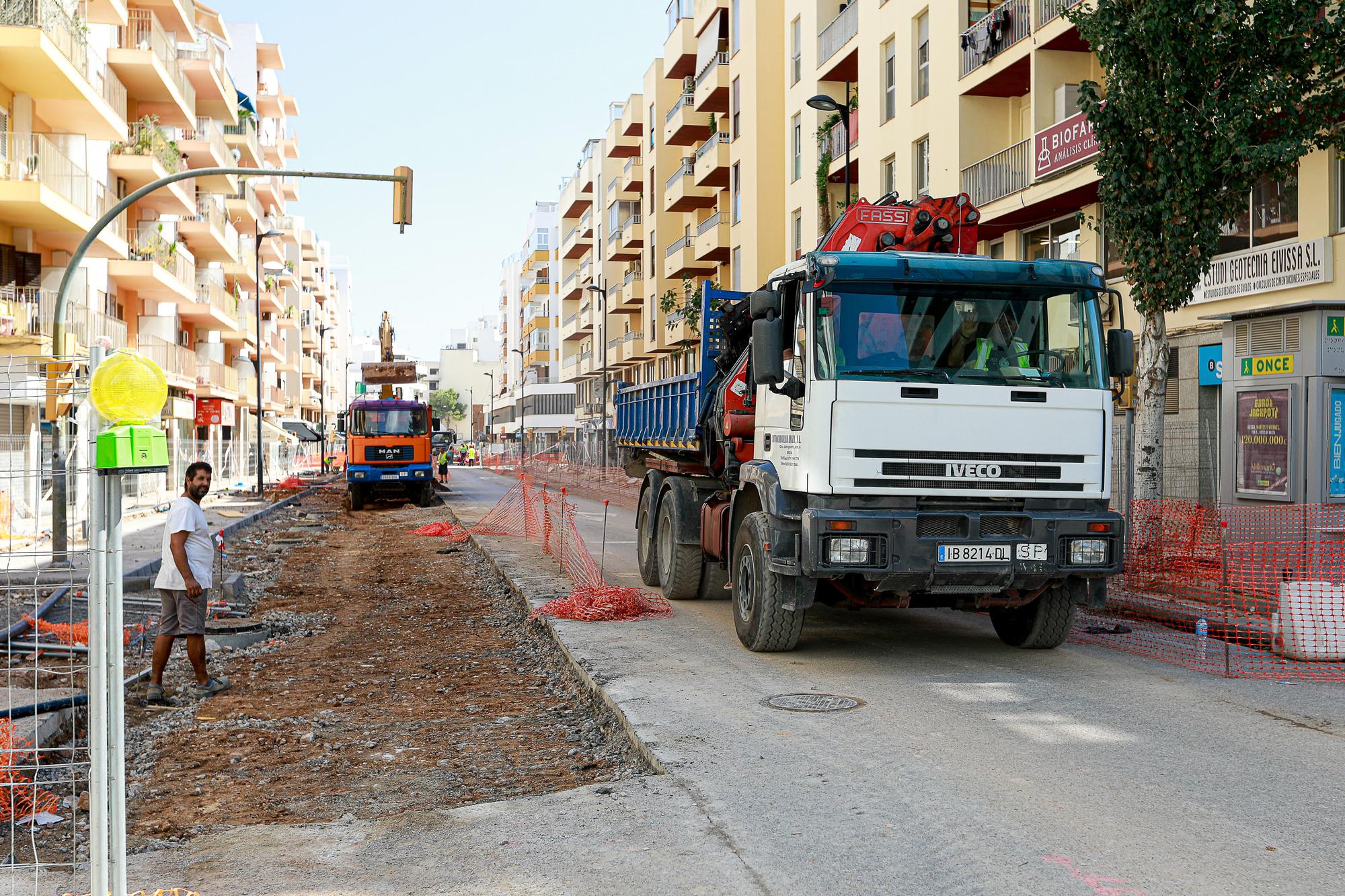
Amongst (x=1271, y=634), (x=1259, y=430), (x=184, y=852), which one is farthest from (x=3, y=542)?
(x=1259, y=430)

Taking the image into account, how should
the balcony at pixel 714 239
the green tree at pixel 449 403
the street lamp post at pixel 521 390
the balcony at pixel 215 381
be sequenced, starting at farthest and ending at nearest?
the green tree at pixel 449 403
the street lamp post at pixel 521 390
the balcony at pixel 714 239
the balcony at pixel 215 381

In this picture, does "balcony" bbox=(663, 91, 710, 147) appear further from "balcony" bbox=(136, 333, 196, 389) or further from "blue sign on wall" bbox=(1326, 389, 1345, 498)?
"blue sign on wall" bbox=(1326, 389, 1345, 498)

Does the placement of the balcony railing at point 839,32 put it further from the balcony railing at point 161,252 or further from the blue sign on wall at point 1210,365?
the balcony railing at point 161,252

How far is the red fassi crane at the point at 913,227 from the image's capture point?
10.2m

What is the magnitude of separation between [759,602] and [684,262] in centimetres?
4363

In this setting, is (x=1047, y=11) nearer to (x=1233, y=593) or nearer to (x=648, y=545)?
(x=1233, y=593)

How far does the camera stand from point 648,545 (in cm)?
1392

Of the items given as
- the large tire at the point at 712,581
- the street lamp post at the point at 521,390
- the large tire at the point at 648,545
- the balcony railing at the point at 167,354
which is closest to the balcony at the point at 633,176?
the balcony railing at the point at 167,354

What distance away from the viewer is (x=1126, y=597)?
12.4 metres

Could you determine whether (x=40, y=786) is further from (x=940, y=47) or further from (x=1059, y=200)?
(x=940, y=47)

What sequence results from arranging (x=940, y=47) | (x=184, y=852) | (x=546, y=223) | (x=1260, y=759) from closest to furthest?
(x=184, y=852) → (x=1260, y=759) → (x=940, y=47) → (x=546, y=223)

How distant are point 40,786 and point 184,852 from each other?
1.70 metres

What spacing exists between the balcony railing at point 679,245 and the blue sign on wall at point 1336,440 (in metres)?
39.7

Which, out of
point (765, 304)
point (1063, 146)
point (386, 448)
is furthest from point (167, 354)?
point (765, 304)
